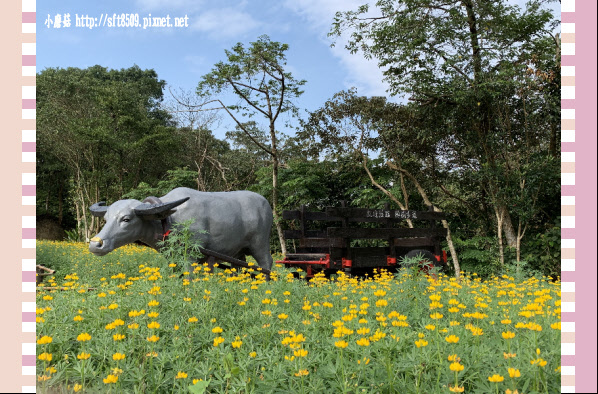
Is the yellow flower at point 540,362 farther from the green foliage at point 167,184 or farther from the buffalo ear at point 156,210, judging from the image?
the green foliage at point 167,184

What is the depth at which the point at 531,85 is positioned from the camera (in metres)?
9.57

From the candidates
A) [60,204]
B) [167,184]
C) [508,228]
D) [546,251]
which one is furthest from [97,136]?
[546,251]

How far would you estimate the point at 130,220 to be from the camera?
5.20 meters

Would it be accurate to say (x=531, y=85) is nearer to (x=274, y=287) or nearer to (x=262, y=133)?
(x=274, y=287)

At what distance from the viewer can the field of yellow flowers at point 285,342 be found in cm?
191

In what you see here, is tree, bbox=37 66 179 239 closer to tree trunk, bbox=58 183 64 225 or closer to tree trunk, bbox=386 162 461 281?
tree trunk, bbox=58 183 64 225

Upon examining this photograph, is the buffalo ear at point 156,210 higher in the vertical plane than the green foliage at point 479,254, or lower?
higher

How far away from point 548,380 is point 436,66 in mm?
9810

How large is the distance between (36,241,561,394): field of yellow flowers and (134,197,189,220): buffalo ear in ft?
5.16

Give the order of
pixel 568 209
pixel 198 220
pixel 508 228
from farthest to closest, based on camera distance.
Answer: pixel 508 228, pixel 198 220, pixel 568 209

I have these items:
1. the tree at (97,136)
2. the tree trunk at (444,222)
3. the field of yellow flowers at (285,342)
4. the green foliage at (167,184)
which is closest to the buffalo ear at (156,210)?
the field of yellow flowers at (285,342)

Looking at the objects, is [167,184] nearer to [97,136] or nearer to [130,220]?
[97,136]

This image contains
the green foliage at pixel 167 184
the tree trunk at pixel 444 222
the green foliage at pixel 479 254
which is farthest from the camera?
the green foliage at pixel 167 184

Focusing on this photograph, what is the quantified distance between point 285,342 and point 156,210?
361cm
